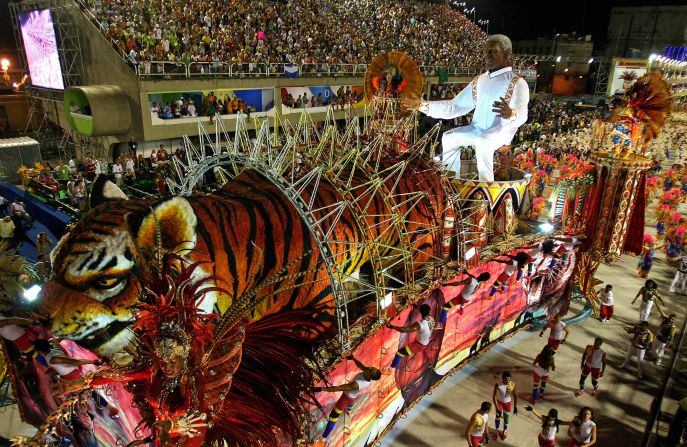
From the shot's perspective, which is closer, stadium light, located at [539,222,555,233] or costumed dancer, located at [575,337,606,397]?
costumed dancer, located at [575,337,606,397]

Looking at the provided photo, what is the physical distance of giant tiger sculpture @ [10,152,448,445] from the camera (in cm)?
287

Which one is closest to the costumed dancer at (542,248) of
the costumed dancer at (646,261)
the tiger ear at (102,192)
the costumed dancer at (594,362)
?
the costumed dancer at (594,362)

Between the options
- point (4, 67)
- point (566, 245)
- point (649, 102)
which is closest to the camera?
point (649, 102)

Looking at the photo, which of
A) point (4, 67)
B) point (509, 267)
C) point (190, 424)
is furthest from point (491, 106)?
point (4, 67)

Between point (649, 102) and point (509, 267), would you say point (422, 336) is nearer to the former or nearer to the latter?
point (509, 267)

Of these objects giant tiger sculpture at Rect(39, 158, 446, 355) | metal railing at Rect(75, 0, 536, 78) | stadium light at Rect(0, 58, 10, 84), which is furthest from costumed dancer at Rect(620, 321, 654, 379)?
stadium light at Rect(0, 58, 10, 84)

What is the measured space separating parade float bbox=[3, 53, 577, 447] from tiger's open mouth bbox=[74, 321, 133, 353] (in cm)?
1

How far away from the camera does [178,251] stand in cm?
302

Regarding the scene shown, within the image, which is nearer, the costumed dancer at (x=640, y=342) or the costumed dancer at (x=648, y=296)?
the costumed dancer at (x=640, y=342)

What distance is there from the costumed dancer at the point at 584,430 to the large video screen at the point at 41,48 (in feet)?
60.7

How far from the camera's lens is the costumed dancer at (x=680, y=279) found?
9.90 meters

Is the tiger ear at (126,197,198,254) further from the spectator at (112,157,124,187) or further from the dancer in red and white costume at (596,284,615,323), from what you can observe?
the spectator at (112,157,124,187)

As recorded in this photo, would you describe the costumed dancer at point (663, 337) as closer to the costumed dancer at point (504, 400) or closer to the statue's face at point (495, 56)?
the costumed dancer at point (504, 400)

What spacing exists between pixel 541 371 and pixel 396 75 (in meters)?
4.71
